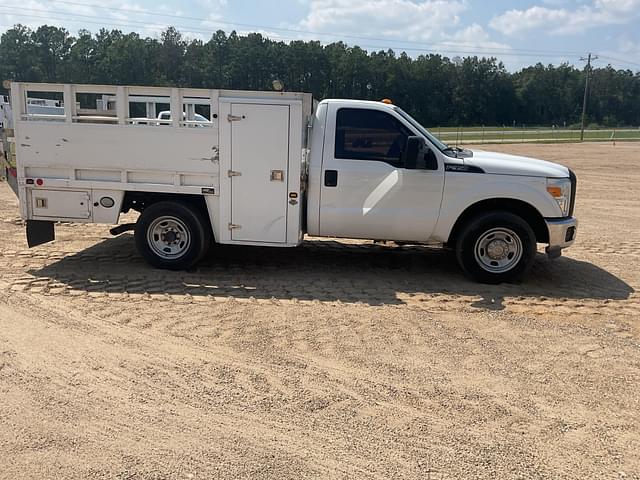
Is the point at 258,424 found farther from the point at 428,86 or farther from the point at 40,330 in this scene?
the point at 428,86

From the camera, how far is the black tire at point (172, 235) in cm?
731

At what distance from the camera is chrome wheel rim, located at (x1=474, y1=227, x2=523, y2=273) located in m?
7.15

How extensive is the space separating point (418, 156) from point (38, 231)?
496 cm

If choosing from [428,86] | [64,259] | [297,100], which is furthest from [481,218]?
[428,86]

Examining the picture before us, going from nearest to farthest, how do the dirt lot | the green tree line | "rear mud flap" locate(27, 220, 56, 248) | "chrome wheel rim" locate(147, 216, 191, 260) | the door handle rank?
1. the dirt lot
2. the door handle
3. "chrome wheel rim" locate(147, 216, 191, 260)
4. "rear mud flap" locate(27, 220, 56, 248)
5. the green tree line

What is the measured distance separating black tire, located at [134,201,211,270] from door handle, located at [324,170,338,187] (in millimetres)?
1594

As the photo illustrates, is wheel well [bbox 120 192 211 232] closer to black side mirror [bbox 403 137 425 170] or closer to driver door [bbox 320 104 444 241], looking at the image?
driver door [bbox 320 104 444 241]

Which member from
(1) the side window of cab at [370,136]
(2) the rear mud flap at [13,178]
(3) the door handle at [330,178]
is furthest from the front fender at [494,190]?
(2) the rear mud flap at [13,178]

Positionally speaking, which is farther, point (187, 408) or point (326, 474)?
point (187, 408)

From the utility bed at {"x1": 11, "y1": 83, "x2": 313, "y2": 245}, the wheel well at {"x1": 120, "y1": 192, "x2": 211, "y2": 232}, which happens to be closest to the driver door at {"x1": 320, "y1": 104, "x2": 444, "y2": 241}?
the utility bed at {"x1": 11, "y1": 83, "x2": 313, "y2": 245}

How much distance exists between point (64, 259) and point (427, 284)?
4.89 m

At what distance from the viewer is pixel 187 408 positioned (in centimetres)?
406

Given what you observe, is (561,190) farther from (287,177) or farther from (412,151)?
(287,177)

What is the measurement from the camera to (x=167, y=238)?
755 cm
